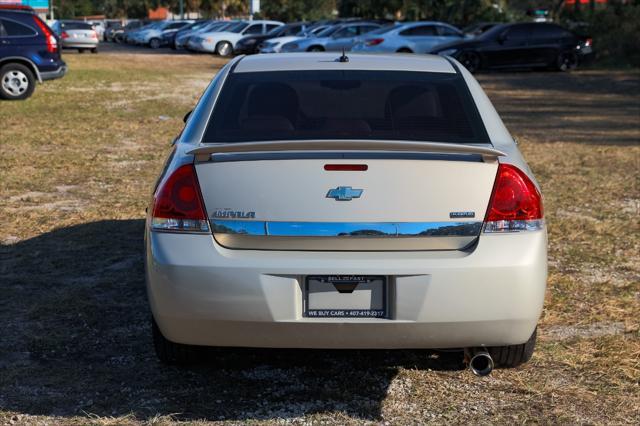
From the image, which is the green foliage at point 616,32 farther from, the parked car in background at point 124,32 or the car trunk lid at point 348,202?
the parked car in background at point 124,32

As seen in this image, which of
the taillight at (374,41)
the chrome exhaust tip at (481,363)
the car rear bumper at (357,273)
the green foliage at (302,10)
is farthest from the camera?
the green foliage at (302,10)

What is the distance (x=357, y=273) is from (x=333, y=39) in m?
29.7

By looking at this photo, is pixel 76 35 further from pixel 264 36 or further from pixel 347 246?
pixel 347 246

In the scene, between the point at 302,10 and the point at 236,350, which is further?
the point at 302,10

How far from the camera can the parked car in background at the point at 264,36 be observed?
3900 cm

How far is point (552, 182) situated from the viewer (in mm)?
10477

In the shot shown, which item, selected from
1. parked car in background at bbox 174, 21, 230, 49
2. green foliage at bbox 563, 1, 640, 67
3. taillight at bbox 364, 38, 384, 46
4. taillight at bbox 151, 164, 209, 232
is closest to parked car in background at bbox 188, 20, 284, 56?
parked car in background at bbox 174, 21, 230, 49

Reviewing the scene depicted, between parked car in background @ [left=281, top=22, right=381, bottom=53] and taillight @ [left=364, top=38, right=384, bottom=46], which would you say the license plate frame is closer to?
taillight @ [left=364, top=38, right=384, bottom=46]

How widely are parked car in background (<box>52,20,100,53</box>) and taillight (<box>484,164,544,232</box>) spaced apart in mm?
37653

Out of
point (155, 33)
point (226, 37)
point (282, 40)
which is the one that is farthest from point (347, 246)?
point (155, 33)

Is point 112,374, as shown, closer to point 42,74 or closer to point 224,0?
point 42,74

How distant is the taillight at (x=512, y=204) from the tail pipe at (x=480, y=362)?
0.59 m

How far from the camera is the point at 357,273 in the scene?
4.03m

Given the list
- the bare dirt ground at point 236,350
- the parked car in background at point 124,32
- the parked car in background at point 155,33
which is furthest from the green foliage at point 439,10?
the bare dirt ground at point 236,350
